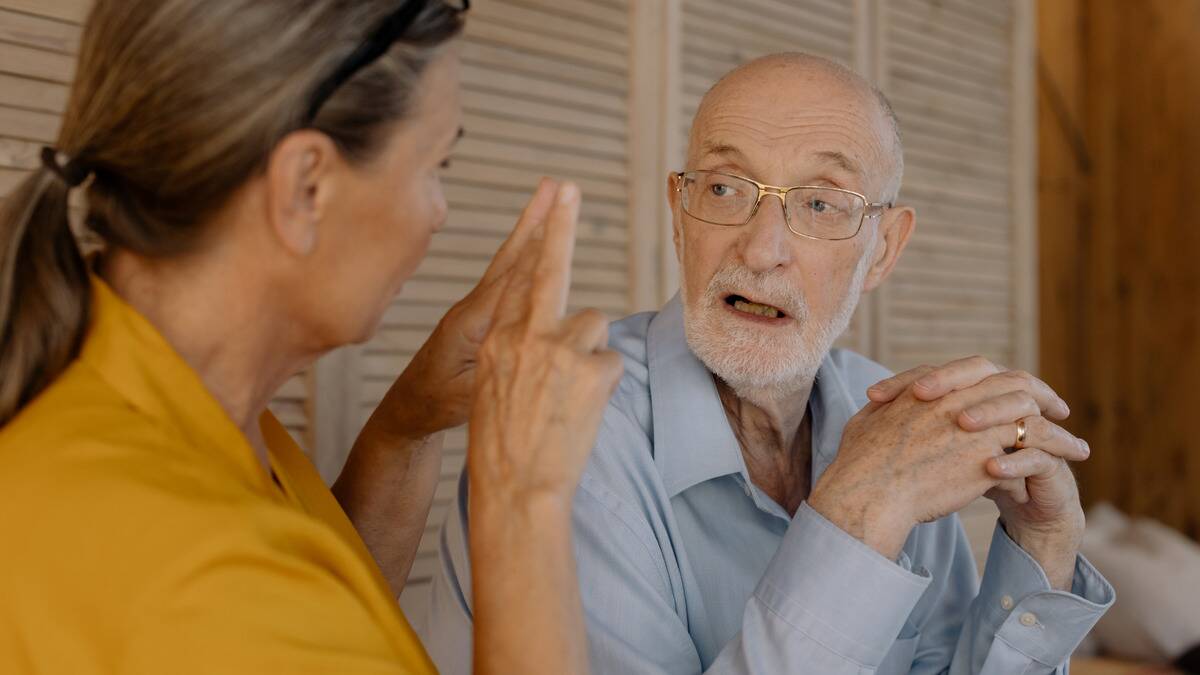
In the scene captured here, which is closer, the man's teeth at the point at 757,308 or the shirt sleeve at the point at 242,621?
the shirt sleeve at the point at 242,621

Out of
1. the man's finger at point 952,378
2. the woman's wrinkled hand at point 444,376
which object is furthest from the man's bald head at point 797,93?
the woman's wrinkled hand at point 444,376

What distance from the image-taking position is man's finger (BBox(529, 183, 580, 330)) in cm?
82

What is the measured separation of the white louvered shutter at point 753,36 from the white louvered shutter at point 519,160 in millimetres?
182

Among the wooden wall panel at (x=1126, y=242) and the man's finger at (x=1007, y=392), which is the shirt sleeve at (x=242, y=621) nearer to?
the man's finger at (x=1007, y=392)

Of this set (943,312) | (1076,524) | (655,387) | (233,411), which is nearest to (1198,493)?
(943,312)

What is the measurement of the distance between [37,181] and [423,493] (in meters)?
0.53

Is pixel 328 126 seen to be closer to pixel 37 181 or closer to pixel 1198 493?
pixel 37 181

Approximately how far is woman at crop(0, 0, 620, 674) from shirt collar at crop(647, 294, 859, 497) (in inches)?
17.7

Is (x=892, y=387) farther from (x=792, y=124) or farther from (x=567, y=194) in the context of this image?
(x=567, y=194)

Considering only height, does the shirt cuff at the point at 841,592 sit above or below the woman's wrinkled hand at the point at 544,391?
below

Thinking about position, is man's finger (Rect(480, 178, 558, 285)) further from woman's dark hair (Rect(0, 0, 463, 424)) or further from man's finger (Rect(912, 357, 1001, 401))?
man's finger (Rect(912, 357, 1001, 401))

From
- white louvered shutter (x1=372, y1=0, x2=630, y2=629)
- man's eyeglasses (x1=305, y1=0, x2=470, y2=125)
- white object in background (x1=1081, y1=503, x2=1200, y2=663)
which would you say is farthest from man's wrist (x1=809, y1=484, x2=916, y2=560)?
white object in background (x1=1081, y1=503, x2=1200, y2=663)

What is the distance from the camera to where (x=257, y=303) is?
83cm

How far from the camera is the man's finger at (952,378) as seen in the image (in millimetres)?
1161
